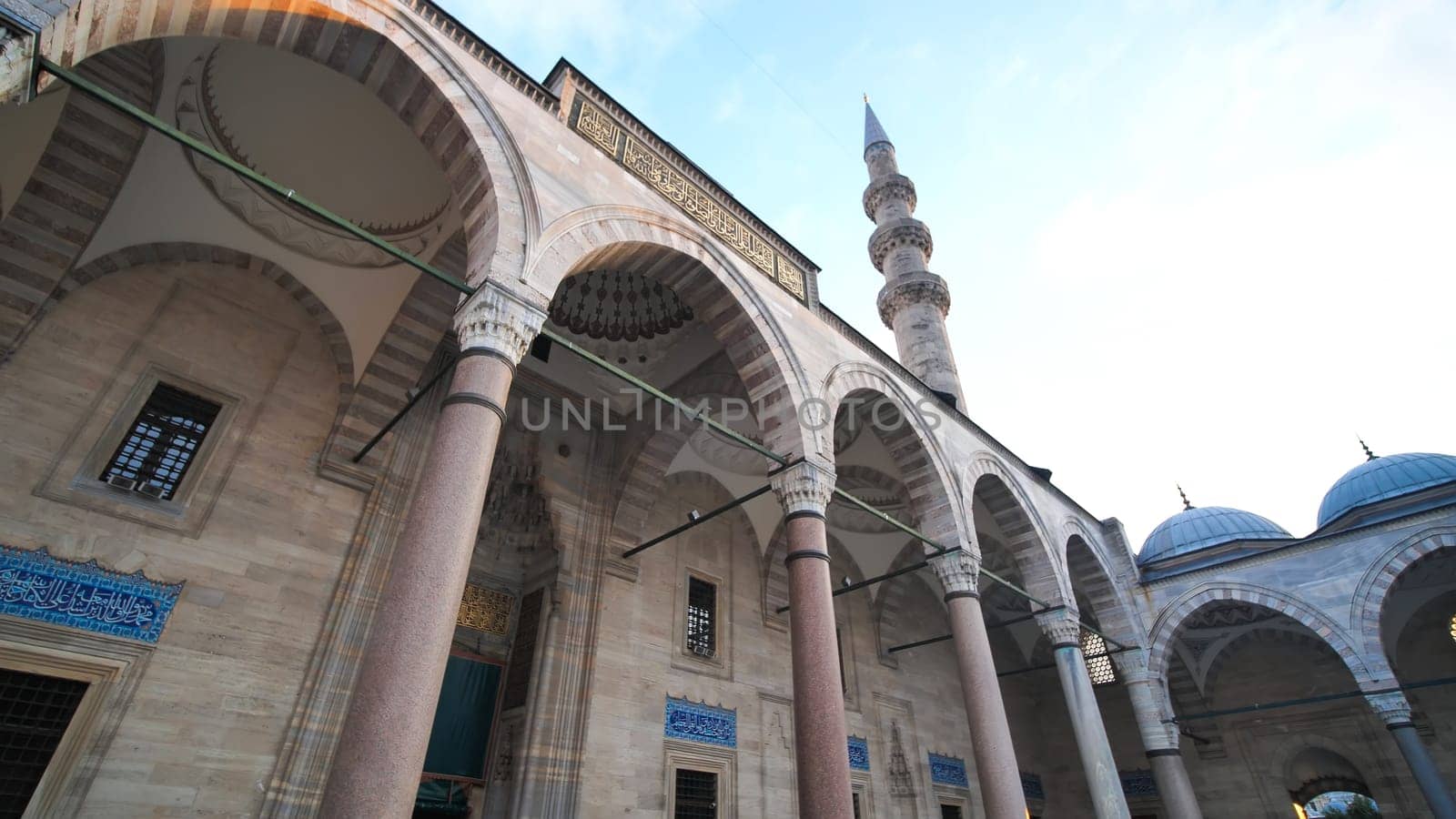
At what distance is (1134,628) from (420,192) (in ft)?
36.8

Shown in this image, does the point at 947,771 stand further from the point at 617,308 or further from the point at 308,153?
the point at 308,153

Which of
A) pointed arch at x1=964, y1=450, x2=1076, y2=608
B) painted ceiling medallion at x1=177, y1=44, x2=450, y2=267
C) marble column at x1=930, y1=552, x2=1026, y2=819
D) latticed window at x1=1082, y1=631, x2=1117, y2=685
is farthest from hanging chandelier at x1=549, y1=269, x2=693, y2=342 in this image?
latticed window at x1=1082, y1=631, x2=1117, y2=685

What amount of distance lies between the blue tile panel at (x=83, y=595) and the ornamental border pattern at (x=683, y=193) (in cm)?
476

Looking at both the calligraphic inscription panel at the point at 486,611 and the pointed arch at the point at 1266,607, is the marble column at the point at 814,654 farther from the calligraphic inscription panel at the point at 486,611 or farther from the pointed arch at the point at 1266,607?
the pointed arch at the point at 1266,607

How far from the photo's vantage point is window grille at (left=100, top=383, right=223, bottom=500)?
18.4ft

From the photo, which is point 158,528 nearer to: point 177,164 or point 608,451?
point 177,164

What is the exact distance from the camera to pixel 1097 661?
13.4m

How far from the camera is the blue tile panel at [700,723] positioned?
805 cm

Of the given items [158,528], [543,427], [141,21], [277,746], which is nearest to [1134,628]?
[543,427]

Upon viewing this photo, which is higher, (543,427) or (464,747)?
(543,427)

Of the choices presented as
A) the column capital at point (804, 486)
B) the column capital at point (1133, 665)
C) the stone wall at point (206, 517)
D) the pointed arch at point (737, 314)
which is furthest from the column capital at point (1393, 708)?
the stone wall at point (206, 517)

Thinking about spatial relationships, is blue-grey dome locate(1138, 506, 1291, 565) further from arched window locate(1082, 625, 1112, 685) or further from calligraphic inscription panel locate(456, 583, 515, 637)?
calligraphic inscription panel locate(456, 583, 515, 637)

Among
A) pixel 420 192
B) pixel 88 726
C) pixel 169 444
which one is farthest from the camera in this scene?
pixel 420 192

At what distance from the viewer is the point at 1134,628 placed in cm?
1088
